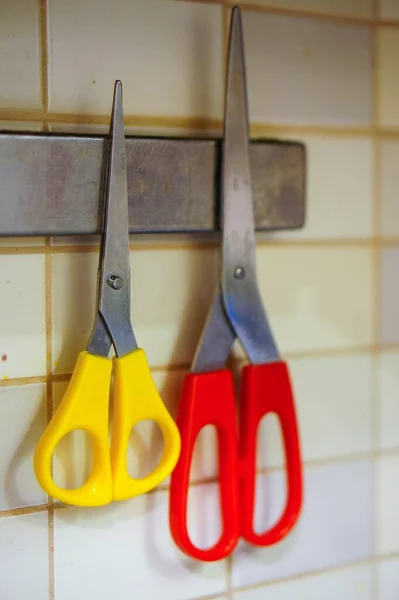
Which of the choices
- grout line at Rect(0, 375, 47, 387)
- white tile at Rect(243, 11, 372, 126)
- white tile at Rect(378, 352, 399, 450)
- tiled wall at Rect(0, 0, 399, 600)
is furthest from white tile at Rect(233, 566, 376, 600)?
white tile at Rect(243, 11, 372, 126)

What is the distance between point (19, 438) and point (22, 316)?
80mm

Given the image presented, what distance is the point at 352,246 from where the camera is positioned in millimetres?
575

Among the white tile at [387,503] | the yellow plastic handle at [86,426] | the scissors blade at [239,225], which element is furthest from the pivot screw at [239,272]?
the white tile at [387,503]

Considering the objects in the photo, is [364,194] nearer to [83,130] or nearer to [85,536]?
[83,130]

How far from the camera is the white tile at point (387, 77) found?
0.57 m

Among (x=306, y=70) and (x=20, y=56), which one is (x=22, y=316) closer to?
(x=20, y=56)

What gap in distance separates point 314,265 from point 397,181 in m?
0.10

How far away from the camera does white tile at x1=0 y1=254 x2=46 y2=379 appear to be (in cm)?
47

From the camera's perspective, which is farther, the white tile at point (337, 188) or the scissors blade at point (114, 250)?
the white tile at point (337, 188)

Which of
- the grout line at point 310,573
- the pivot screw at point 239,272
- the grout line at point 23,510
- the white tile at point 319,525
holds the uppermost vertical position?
the pivot screw at point 239,272

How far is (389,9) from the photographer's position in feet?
1.87

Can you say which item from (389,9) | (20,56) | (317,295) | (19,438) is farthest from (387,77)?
(19,438)

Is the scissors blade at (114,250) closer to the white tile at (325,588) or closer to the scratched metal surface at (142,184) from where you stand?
the scratched metal surface at (142,184)

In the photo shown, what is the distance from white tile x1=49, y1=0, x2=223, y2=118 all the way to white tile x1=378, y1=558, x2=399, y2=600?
390 mm
